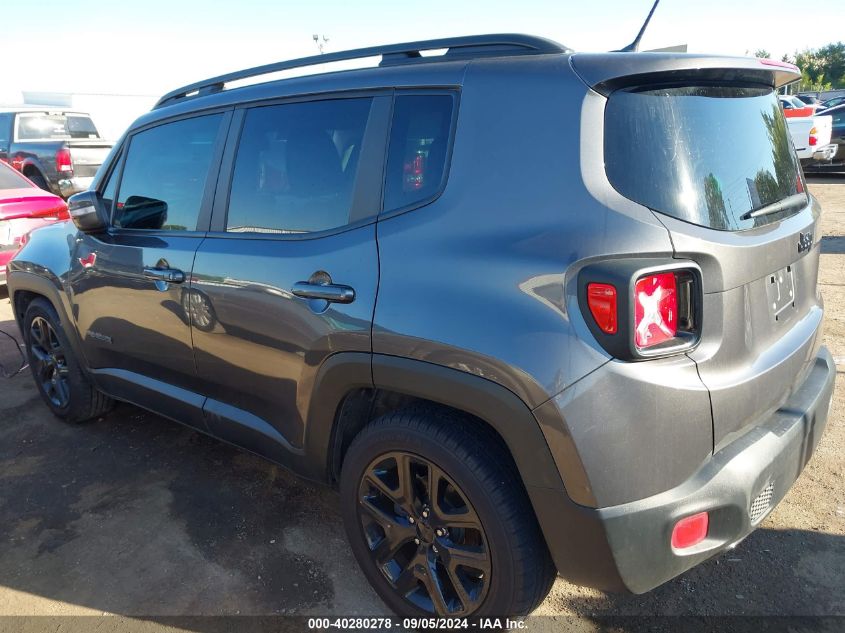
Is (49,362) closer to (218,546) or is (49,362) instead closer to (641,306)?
(218,546)

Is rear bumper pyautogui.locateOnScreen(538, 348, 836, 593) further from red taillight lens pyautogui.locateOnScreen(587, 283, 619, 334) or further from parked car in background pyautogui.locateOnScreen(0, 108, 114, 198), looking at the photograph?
parked car in background pyautogui.locateOnScreen(0, 108, 114, 198)

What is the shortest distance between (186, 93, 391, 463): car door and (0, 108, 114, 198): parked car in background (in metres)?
8.52

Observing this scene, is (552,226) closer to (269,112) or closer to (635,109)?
(635,109)

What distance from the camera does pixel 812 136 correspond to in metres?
12.6

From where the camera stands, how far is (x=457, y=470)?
77.9 inches

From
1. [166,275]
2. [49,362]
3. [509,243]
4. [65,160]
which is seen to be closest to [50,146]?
[65,160]

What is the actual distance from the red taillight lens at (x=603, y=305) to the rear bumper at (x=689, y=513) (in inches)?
18.8

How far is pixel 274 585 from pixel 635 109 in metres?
2.12

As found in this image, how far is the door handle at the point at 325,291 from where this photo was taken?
2.18 m

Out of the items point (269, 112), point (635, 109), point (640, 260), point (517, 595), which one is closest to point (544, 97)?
point (635, 109)

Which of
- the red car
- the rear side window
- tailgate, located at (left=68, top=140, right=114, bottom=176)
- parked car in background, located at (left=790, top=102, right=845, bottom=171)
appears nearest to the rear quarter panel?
the red car

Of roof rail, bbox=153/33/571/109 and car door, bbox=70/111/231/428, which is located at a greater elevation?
roof rail, bbox=153/33/571/109

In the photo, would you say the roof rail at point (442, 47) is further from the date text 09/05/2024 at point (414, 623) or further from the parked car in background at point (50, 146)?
the parked car in background at point (50, 146)

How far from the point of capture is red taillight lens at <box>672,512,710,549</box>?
5.89 feet
